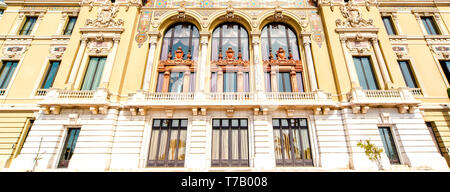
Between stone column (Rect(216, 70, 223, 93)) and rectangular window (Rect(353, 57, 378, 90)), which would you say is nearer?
rectangular window (Rect(353, 57, 378, 90))

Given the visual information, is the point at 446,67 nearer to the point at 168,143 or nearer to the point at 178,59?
the point at 178,59

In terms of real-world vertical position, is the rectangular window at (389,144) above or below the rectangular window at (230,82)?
below

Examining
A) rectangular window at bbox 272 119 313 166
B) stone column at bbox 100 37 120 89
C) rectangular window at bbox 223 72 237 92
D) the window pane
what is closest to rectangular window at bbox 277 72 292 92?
rectangular window at bbox 272 119 313 166

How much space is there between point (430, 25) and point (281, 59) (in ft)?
55.3

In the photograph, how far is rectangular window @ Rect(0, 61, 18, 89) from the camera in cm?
1648

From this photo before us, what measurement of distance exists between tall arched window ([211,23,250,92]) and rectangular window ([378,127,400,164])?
416 inches

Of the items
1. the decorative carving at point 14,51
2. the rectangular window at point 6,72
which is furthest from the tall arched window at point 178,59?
the rectangular window at point 6,72

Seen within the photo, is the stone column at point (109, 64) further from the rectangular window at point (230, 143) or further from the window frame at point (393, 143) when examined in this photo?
the window frame at point (393, 143)

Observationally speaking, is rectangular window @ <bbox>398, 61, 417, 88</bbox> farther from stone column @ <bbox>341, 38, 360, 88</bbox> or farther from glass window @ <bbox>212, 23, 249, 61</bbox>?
glass window @ <bbox>212, 23, 249, 61</bbox>

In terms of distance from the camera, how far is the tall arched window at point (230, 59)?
52.9 feet

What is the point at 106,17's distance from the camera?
17453 millimetres

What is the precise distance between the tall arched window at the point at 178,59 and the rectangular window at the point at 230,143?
4358 millimetres
